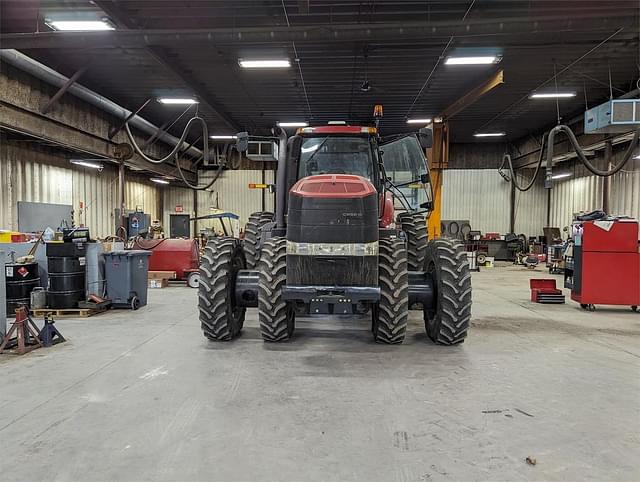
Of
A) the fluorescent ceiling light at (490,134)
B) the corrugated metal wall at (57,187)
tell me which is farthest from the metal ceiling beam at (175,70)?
the fluorescent ceiling light at (490,134)

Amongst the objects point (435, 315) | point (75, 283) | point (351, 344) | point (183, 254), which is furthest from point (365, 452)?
point (183, 254)

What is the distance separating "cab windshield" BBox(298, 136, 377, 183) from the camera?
5262 mm

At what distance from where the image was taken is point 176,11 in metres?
7.43

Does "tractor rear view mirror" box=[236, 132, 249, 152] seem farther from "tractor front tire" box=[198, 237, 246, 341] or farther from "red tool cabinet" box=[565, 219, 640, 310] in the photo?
"red tool cabinet" box=[565, 219, 640, 310]

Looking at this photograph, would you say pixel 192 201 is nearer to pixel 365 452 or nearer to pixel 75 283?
pixel 75 283

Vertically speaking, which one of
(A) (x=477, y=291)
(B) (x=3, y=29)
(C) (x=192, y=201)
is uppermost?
(B) (x=3, y=29)

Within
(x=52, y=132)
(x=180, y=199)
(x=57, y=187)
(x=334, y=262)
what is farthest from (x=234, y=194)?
(x=334, y=262)

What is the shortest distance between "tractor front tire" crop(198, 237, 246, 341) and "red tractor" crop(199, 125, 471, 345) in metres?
0.01

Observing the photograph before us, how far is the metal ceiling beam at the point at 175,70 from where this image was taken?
23.2 ft

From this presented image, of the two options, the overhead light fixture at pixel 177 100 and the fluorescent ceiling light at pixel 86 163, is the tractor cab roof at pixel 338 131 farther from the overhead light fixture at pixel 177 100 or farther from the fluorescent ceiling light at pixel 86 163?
the fluorescent ceiling light at pixel 86 163

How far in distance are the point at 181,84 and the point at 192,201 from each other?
33.2 feet

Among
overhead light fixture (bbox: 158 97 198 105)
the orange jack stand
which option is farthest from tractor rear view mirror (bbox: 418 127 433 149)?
overhead light fixture (bbox: 158 97 198 105)

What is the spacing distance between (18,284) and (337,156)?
5.27m

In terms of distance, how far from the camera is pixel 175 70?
9477 mm
